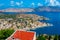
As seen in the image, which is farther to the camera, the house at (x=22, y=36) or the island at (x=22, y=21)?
the island at (x=22, y=21)

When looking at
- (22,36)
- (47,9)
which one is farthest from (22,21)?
(22,36)

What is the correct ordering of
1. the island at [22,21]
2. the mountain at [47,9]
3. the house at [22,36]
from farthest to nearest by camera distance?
the mountain at [47,9]
the island at [22,21]
the house at [22,36]

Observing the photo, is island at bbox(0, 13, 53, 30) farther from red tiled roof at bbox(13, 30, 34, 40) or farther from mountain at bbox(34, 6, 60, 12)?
red tiled roof at bbox(13, 30, 34, 40)

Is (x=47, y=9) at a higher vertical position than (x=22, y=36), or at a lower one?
higher

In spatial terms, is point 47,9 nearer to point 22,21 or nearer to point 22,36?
point 22,21

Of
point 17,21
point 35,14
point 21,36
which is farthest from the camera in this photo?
point 35,14

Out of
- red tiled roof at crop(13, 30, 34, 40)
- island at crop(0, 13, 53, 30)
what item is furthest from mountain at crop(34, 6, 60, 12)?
red tiled roof at crop(13, 30, 34, 40)

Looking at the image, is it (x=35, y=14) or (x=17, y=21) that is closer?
(x=17, y=21)

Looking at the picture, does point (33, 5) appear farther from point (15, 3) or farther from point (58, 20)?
point (58, 20)

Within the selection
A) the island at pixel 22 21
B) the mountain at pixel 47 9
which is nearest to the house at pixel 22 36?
the island at pixel 22 21

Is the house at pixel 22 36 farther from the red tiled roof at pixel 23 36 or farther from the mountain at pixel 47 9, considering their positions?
the mountain at pixel 47 9

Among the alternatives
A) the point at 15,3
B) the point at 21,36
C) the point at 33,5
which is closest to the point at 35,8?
the point at 33,5
